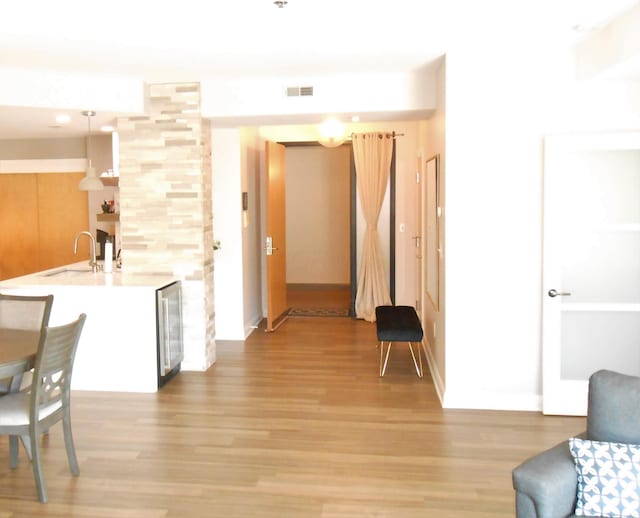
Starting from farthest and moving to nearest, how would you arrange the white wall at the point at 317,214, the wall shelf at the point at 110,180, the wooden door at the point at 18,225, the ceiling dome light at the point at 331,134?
1. the white wall at the point at 317,214
2. the wooden door at the point at 18,225
3. the ceiling dome light at the point at 331,134
4. the wall shelf at the point at 110,180

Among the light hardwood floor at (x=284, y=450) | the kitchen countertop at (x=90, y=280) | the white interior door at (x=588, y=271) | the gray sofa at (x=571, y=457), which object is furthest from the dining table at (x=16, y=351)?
the white interior door at (x=588, y=271)

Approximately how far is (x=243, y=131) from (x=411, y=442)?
3864 mm

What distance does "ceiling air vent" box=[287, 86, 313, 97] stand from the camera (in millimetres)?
5020

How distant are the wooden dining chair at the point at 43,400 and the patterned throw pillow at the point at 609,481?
2451mm

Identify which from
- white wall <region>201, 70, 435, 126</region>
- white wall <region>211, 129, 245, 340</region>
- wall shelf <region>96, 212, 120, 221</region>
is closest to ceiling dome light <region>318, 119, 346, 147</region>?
white wall <region>211, 129, 245, 340</region>

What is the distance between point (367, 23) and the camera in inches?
145

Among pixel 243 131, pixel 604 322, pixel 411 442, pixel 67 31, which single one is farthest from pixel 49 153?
pixel 604 322

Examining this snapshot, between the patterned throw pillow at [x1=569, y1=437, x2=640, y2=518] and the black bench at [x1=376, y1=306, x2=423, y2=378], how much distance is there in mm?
2790

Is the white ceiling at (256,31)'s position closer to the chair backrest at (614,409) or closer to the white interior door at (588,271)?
the white interior door at (588,271)

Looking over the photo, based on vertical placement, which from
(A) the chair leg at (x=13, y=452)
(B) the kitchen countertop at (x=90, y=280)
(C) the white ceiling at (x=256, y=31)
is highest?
(C) the white ceiling at (x=256, y=31)

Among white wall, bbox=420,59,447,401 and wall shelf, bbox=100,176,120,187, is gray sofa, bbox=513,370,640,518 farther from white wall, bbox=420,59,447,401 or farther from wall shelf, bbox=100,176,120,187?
wall shelf, bbox=100,176,120,187

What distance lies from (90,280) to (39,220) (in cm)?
340

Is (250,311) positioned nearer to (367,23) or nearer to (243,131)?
(243,131)

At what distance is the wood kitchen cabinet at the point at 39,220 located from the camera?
7805 mm
